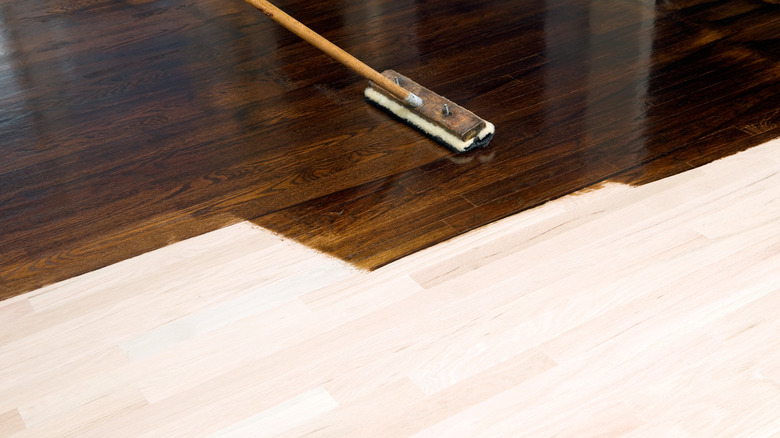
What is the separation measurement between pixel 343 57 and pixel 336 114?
0.55 feet

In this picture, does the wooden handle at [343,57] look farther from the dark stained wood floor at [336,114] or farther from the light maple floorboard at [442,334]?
the light maple floorboard at [442,334]

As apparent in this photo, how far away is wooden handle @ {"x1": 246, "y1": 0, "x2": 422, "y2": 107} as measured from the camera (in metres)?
2.27

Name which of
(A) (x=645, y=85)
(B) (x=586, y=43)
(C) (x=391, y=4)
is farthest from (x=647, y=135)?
(C) (x=391, y=4)

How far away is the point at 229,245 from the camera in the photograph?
188 cm

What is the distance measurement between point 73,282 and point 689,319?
1.26 m

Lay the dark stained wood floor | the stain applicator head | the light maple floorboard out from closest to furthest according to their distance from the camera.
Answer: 1. the light maple floorboard
2. the dark stained wood floor
3. the stain applicator head

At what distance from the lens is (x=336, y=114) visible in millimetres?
2404

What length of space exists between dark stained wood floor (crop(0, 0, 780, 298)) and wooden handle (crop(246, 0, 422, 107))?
0.11m

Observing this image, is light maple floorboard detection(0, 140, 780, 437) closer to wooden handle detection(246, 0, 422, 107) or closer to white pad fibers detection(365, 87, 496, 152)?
white pad fibers detection(365, 87, 496, 152)

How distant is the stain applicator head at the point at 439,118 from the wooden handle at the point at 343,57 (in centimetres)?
4

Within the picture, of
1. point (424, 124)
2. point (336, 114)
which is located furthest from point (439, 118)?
point (336, 114)

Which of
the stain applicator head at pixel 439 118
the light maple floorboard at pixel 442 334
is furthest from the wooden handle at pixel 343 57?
the light maple floorboard at pixel 442 334

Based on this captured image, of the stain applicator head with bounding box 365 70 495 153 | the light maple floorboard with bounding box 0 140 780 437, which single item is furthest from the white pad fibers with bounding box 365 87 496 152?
the light maple floorboard with bounding box 0 140 780 437

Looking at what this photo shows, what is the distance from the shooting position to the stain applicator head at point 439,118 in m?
2.17
